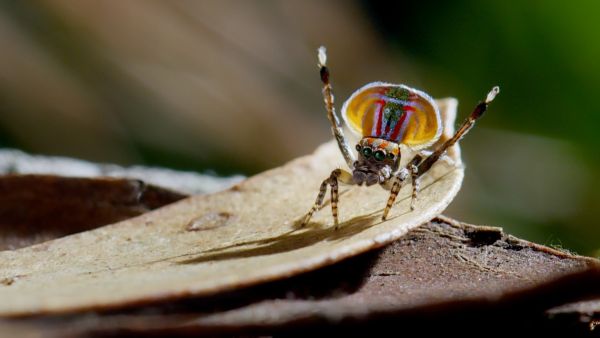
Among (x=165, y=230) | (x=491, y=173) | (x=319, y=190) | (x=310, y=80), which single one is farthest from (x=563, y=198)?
(x=165, y=230)

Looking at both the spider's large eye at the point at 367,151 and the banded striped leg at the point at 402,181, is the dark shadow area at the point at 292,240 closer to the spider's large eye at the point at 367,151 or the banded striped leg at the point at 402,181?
the banded striped leg at the point at 402,181

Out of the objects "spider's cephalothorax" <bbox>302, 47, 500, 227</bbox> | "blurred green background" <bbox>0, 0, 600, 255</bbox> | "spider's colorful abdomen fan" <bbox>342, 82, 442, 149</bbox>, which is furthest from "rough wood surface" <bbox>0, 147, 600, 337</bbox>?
"blurred green background" <bbox>0, 0, 600, 255</bbox>

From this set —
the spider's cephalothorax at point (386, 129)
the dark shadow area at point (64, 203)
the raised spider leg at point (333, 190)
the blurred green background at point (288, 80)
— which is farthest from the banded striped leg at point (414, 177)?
the blurred green background at point (288, 80)

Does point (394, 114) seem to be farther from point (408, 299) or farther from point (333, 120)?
point (408, 299)

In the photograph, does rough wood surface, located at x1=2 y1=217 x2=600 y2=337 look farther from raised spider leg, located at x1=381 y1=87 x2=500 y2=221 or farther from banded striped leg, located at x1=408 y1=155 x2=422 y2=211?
raised spider leg, located at x1=381 y1=87 x2=500 y2=221

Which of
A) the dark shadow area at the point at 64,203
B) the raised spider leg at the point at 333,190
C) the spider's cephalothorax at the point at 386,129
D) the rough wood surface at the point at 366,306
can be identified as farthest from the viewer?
the spider's cephalothorax at the point at 386,129
